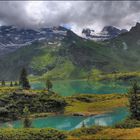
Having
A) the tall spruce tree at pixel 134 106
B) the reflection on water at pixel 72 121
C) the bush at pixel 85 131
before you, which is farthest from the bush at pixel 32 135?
the reflection on water at pixel 72 121

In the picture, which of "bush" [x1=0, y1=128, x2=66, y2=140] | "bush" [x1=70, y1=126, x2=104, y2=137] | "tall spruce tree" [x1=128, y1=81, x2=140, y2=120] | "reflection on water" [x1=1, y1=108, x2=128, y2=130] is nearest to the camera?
"bush" [x1=0, y1=128, x2=66, y2=140]

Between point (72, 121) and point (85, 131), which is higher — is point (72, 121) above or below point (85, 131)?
below

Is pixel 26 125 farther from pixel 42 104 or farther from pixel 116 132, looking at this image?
pixel 42 104

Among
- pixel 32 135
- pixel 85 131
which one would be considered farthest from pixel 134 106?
pixel 32 135

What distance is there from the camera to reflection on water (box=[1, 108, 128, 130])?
495ft

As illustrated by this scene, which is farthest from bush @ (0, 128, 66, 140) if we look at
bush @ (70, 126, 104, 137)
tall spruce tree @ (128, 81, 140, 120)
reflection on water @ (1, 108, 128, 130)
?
reflection on water @ (1, 108, 128, 130)

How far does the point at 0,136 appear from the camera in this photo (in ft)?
263

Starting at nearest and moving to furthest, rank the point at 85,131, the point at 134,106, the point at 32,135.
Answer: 1. the point at 32,135
2. the point at 85,131
3. the point at 134,106

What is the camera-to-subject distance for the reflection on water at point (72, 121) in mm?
150938

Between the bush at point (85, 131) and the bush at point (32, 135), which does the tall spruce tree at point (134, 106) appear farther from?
the bush at point (32, 135)

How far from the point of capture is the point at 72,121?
15988 cm

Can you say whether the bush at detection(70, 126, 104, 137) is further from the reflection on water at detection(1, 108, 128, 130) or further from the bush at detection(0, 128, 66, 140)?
the reflection on water at detection(1, 108, 128, 130)

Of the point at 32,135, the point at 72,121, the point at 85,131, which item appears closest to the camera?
the point at 32,135

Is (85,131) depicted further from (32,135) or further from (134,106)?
(134,106)
